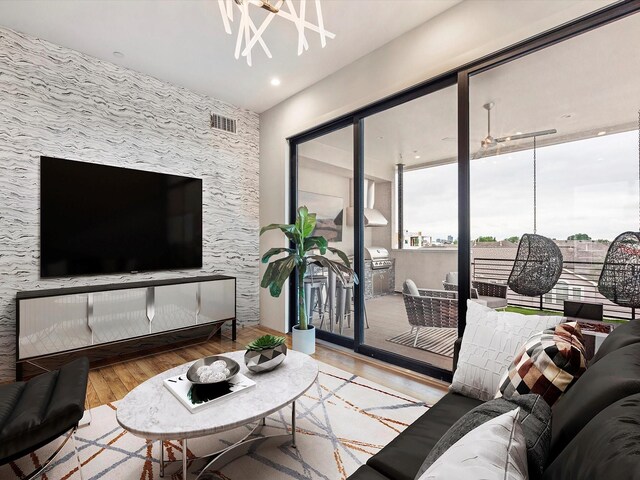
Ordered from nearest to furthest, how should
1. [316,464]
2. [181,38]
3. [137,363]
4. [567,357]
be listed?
[567,357] < [316,464] < [181,38] < [137,363]

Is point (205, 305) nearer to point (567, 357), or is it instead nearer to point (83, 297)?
point (83, 297)

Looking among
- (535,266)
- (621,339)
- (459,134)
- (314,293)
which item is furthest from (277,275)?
(621,339)

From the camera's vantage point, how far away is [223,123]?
4.10 metres

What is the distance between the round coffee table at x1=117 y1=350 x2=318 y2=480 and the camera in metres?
1.28

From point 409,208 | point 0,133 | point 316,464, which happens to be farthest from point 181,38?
point 316,464

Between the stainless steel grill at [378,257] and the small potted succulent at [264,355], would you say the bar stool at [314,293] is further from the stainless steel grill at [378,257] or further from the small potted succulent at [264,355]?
the small potted succulent at [264,355]

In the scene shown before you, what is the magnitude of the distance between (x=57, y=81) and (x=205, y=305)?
2.59m

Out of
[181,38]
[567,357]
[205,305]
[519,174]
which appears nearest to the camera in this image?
[567,357]

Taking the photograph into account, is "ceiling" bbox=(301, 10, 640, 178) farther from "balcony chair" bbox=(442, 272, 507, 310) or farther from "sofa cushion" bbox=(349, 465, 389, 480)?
"sofa cushion" bbox=(349, 465, 389, 480)

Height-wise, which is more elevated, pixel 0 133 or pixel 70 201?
pixel 0 133

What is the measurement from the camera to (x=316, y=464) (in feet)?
5.43

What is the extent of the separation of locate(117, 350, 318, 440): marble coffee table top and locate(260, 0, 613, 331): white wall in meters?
2.38

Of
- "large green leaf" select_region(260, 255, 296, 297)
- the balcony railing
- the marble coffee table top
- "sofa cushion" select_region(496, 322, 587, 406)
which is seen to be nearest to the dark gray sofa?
"sofa cushion" select_region(496, 322, 587, 406)

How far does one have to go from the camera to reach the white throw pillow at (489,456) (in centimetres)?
53
